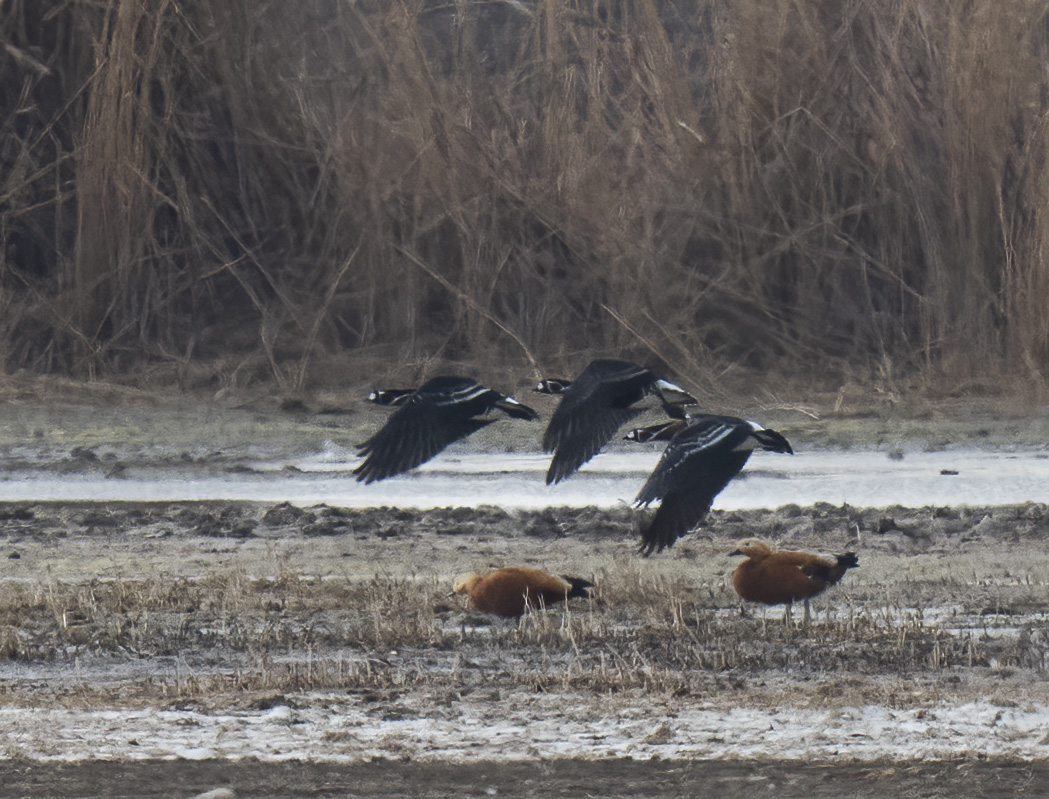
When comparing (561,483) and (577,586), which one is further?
(561,483)

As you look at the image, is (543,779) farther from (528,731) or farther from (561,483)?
→ (561,483)

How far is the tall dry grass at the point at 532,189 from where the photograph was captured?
43.4ft

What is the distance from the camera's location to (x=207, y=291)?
13.9m

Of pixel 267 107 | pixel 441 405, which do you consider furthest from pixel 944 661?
pixel 267 107

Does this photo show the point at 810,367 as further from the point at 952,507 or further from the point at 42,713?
the point at 42,713

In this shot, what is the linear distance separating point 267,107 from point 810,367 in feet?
17.2

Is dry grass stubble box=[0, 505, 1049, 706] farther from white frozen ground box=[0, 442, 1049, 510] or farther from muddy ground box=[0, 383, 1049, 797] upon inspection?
white frozen ground box=[0, 442, 1049, 510]

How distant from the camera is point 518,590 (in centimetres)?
603

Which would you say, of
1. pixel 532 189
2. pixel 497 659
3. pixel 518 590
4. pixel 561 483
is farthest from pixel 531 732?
pixel 532 189

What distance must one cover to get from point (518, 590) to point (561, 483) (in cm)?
364

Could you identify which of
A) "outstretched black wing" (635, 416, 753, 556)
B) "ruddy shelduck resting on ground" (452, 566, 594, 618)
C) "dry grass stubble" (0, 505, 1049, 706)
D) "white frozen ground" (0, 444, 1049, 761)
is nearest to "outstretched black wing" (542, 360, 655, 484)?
"outstretched black wing" (635, 416, 753, 556)

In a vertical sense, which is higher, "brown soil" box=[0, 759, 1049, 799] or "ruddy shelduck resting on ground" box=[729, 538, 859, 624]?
"ruddy shelduck resting on ground" box=[729, 538, 859, 624]

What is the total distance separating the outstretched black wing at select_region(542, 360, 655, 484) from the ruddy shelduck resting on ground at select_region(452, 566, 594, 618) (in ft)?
1.27

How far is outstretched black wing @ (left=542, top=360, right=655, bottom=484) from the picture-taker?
6035 mm
